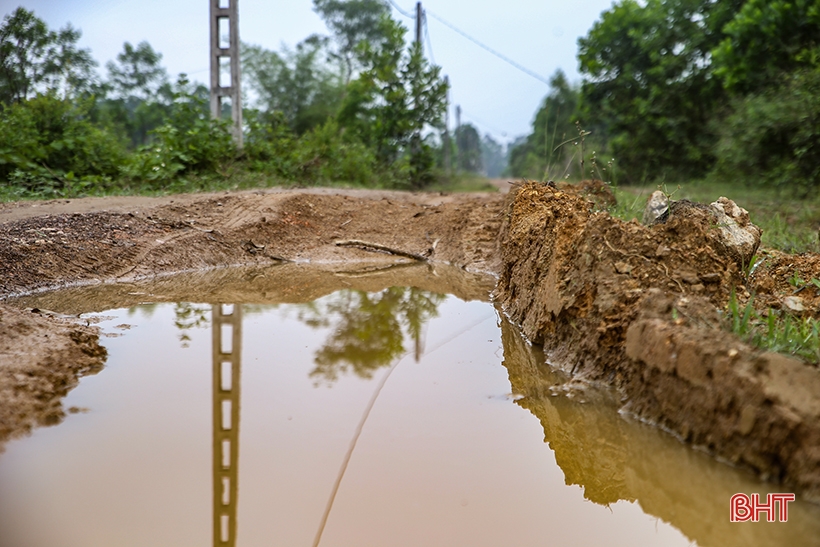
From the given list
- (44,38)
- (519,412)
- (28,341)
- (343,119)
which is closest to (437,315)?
(519,412)

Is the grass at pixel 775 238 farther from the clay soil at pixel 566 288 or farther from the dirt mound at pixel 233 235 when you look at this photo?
the dirt mound at pixel 233 235

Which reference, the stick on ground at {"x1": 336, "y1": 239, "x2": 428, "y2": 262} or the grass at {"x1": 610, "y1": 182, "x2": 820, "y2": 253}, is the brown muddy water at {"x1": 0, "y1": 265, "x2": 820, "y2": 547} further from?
the stick on ground at {"x1": 336, "y1": 239, "x2": 428, "y2": 262}

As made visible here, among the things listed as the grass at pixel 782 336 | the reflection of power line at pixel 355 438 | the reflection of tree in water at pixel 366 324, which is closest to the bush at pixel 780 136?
the reflection of tree in water at pixel 366 324

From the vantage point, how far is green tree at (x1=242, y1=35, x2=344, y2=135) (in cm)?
2883

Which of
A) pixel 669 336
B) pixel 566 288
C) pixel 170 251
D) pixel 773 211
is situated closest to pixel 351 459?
pixel 669 336

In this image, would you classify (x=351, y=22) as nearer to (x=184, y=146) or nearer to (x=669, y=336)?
(x=184, y=146)

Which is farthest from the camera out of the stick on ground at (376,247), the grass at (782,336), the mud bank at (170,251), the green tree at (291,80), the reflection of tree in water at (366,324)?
the green tree at (291,80)

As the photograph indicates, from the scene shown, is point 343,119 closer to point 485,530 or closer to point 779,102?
point 779,102

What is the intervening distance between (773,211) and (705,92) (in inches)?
322

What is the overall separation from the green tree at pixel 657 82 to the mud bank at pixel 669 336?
1234 cm

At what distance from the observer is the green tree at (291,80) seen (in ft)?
94.6

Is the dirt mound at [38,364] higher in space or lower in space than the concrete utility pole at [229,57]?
lower

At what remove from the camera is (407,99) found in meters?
15.3

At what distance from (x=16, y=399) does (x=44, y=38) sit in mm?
14387
